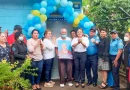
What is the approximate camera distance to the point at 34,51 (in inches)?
282

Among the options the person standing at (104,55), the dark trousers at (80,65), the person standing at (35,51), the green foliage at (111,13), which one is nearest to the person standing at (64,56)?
the dark trousers at (80,65)

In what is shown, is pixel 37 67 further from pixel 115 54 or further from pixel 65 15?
pixel 115 54

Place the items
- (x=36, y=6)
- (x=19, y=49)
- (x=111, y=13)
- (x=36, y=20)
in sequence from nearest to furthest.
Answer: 1. (x=19, y=49)
2. (x=36, y=20)
3. (x=36, y=6)
4. (x=111, y=13)

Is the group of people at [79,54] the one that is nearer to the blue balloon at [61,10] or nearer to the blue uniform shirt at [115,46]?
the blue uniform shirt at [115,46]

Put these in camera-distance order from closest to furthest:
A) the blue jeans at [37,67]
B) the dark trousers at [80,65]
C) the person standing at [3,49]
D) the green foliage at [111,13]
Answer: the person standing at [3,49]
the blue jeans at [37,67]
the dark trousers at [80,65]
the green foliage at [111,13]

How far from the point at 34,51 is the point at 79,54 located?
133 centimetres

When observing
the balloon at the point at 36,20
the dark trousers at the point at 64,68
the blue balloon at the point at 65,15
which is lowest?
the dark trousers at the point at 64,68

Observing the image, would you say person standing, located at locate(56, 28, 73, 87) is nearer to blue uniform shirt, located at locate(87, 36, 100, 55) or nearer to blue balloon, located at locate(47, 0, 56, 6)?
blue uniform shirt, located at locate(87, 36, 100, 55)

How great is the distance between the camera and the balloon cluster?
739cm

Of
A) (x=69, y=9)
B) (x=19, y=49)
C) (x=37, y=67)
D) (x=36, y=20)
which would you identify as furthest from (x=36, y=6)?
(x=37, y=67)

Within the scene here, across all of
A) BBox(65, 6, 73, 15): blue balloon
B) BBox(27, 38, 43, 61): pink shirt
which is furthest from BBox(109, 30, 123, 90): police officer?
BBox(27, 38, 43, 61): pink shirt

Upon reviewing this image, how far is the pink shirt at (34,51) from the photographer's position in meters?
7.04

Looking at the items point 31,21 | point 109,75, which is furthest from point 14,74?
point 109,75

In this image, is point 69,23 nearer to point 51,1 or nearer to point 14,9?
point 51,1
